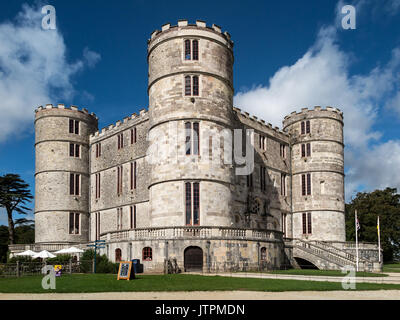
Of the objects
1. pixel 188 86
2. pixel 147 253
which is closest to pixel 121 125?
pixel 188 86

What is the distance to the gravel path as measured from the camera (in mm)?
15784

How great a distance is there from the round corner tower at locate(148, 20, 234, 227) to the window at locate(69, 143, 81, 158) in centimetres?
1520

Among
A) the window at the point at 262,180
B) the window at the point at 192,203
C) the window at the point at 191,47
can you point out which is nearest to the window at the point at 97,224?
the window at the point at 262,180

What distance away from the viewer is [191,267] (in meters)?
29.6

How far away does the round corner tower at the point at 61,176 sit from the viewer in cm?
4612

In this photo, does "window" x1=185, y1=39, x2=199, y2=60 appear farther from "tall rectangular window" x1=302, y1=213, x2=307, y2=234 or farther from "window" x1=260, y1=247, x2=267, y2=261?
"tall rectangular window" x1=302, y1=213, x2=307, y2=234

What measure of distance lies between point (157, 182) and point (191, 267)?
7.32 metres

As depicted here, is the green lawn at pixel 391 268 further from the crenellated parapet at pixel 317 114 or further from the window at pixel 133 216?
the window at pixel 133 216

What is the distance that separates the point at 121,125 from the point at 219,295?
104ft
